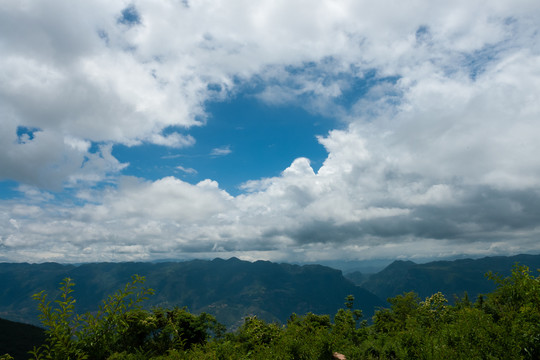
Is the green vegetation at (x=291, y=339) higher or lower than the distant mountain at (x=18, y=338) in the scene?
higher

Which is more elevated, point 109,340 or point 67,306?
point 67,306

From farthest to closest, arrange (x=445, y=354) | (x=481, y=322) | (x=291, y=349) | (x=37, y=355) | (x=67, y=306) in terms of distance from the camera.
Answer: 1. (x=481, y=322)
2. (x=291, y=349)
3. (x=445, y=354)
4. (x=67, y=306)
5. (x=37, y=355)

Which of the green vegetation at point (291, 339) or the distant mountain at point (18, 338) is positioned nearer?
the green vegetation at point (291, 339)

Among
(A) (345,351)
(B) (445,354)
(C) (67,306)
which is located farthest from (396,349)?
(C) (67,306)

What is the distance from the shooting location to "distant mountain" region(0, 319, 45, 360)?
146m

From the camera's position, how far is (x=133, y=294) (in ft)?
21.0

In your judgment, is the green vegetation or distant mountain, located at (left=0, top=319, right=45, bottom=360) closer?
the green vegetation

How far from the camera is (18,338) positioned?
6363 inches

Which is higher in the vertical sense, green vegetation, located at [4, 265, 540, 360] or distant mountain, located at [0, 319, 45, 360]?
green vegetation, located at [4, 265, 540, 360]

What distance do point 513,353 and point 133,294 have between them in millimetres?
13331

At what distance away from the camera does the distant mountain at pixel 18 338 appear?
480ft

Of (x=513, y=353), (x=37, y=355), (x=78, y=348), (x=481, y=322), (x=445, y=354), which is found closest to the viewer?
(x=37, y=355)

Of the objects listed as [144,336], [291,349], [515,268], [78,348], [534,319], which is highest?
[515,268]

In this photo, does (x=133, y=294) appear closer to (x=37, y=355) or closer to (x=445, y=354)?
(x=37, y=355)
